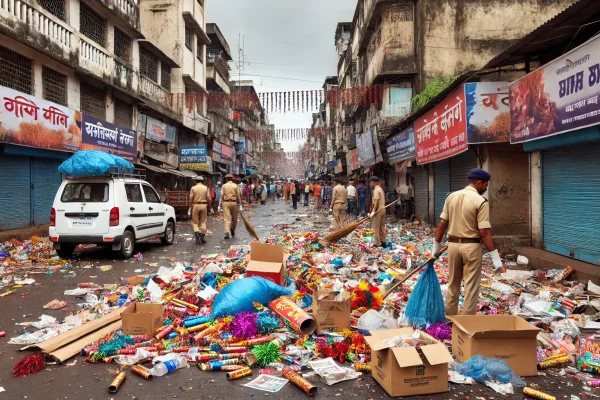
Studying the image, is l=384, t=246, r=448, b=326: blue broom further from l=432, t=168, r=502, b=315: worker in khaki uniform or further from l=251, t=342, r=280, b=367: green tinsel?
l=251, t=342, r=280, b=367: green tinsel

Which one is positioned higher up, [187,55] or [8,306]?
[187,55]

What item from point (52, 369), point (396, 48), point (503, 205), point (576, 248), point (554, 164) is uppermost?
point (396, 48)

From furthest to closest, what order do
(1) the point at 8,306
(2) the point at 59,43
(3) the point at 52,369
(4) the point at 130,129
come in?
(4) the point at 130,129 < (2) the point at 59,43 < (1) the point at 8,306 < (3) the point at 52,369

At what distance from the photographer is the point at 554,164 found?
8344mm

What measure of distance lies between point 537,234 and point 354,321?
599cm

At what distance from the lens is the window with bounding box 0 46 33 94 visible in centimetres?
1178

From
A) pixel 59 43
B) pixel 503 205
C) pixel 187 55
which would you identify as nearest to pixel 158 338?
pixel 503 205

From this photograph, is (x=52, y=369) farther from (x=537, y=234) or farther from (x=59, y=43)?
(x=59, y=43)

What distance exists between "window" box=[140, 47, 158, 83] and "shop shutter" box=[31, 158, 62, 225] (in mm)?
8400

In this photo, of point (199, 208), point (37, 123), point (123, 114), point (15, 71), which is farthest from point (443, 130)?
point (123, 114)

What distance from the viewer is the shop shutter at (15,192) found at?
37.9ft

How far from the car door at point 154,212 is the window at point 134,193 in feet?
0.97

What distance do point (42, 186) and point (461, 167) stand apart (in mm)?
13100

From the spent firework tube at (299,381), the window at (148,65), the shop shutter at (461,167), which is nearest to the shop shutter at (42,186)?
the window at (148,65)
